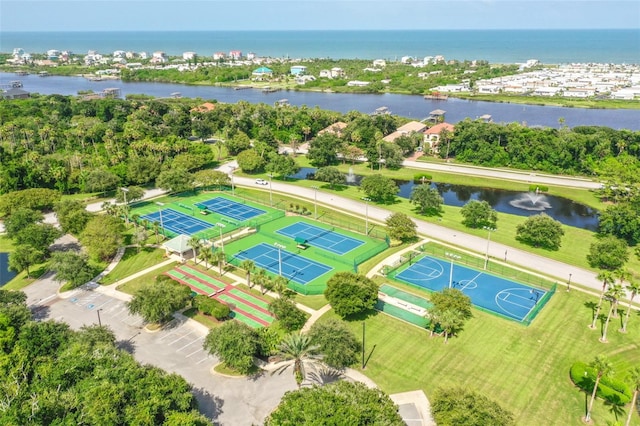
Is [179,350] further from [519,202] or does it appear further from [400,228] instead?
[519,202]

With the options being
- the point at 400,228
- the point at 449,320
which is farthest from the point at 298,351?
the point at 400,228

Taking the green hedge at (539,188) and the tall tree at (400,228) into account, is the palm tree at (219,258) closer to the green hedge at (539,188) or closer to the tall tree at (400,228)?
the tall tree at (400,228)

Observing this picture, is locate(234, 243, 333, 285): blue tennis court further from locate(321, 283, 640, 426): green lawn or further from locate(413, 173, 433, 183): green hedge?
locate(413, 173, 433, 183): green hedge

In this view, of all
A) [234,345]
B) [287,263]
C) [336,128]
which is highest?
[336,128]

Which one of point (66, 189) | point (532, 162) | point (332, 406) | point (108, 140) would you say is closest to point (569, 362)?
point (332, 406)

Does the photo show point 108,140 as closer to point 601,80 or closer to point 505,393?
point 505,393

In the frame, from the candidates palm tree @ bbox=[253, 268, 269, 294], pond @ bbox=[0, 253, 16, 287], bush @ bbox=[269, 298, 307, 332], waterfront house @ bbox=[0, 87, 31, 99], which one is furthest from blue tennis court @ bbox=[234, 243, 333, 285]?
waterfront house @ bbox=[0, 87, 31, 99]
